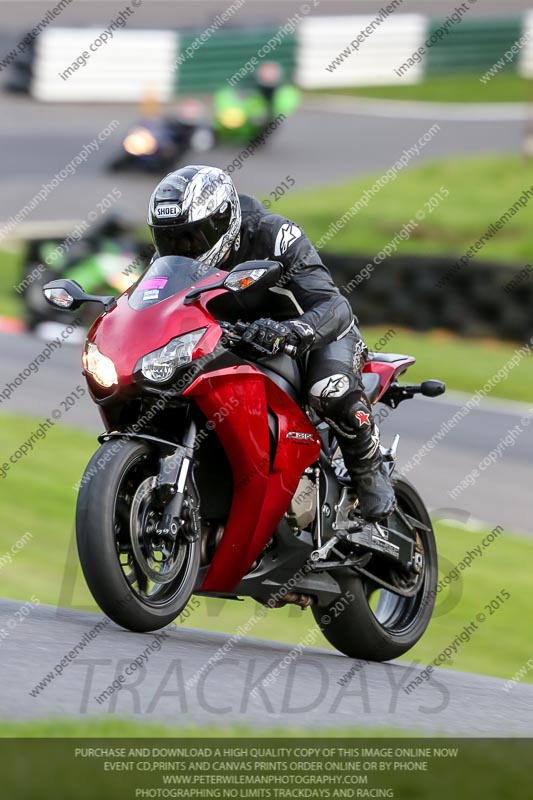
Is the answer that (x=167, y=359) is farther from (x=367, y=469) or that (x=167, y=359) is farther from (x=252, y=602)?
(x=252, y=602)

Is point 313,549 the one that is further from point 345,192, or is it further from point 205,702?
point 345,192

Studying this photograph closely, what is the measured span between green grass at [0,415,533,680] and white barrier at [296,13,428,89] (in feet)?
70.8

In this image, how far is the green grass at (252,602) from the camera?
6355 mm

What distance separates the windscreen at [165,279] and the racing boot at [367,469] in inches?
34.0

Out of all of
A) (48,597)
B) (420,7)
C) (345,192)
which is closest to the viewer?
(48,597)

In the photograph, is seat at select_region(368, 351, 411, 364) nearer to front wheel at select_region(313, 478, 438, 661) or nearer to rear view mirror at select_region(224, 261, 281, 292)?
front wheel at select_region(313, 478, 438, 661)

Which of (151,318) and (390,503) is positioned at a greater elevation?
(151,318)

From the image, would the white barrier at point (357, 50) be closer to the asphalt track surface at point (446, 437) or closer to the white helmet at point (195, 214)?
the asphalt track surface at point (446, 437)

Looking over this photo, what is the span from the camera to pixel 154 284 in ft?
15.0

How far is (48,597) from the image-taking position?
253 inches

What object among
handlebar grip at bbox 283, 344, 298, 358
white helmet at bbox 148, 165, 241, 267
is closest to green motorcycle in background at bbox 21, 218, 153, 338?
white helmet at bbox 148, 165, 241, 267

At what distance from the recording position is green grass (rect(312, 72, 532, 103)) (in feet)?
95.7

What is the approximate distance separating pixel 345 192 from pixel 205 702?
1713 centimetres
